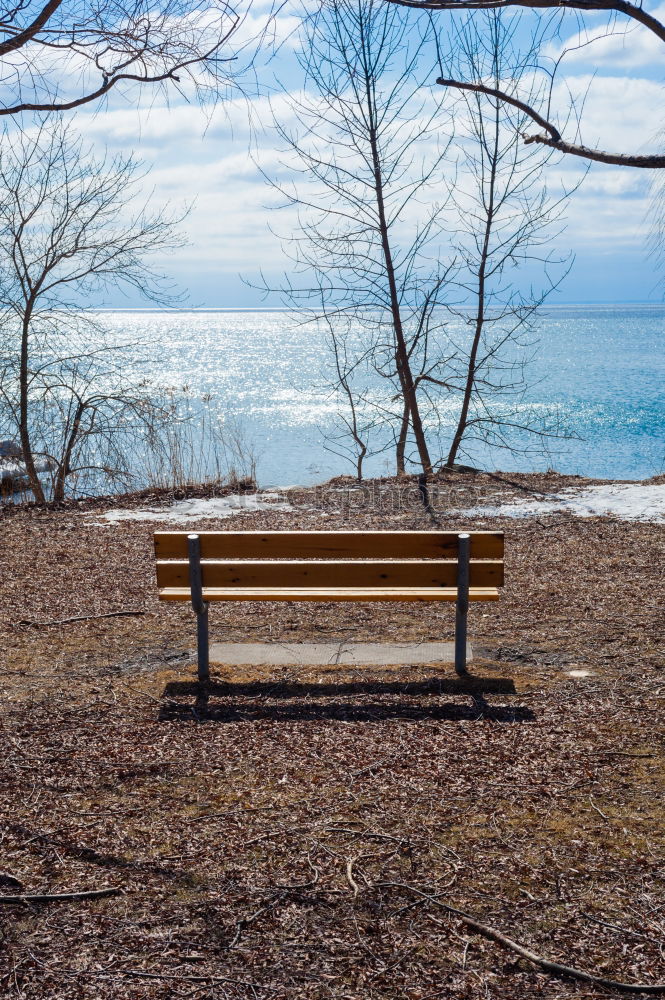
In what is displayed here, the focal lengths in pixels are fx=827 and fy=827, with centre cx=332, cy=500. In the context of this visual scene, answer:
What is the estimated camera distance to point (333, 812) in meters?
3.04

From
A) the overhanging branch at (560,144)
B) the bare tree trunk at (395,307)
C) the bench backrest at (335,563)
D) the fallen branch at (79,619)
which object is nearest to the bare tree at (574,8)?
the overhanging branch at (560,144)

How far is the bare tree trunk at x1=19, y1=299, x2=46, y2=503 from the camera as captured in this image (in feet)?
35.4

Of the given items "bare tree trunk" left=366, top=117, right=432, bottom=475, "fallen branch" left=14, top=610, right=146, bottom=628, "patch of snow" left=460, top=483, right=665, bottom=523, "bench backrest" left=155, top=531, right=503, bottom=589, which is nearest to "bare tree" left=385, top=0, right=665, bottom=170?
"bench backrest" left=155, top=531, right=503, bottom=589

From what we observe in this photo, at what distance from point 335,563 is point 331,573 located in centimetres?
6

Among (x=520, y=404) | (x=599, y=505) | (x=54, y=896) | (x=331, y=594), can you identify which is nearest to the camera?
(x=54, y=896)

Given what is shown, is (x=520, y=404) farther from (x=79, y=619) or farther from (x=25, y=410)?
(x=79, y=619)

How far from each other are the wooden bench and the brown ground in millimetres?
475

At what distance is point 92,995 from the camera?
7.12ft

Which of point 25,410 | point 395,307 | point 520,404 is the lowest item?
point 520,404

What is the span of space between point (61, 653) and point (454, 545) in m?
2.43

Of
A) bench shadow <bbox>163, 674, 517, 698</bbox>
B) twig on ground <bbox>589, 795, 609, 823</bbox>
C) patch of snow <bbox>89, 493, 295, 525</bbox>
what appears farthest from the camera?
patch of snow <bbox>89, 493, 295, 525</bbox>

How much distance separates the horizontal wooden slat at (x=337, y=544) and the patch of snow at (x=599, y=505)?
4649mm

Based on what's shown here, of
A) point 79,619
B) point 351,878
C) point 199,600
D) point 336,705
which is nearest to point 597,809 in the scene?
point 351,878

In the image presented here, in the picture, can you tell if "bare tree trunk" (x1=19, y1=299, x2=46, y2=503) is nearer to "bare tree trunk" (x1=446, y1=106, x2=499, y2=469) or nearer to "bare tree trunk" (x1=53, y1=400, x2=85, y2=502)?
"bare tree trunk" (x1=53, y1=400, x2=85, y2=502)
